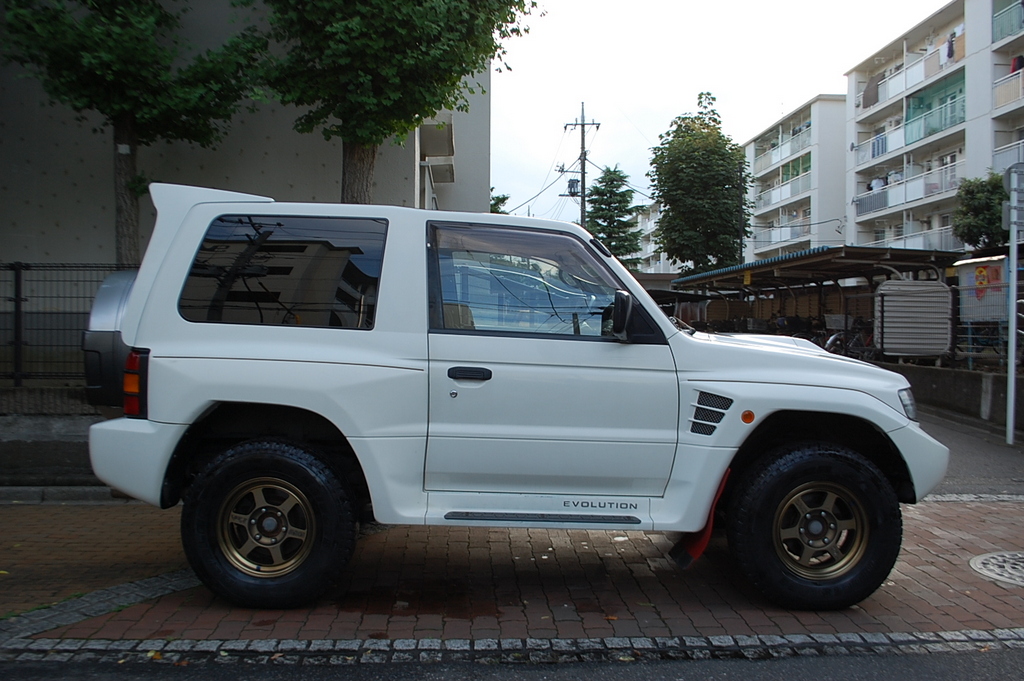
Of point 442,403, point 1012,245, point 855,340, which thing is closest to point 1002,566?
point 442,403

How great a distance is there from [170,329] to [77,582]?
5.62 feet

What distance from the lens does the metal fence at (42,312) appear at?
7379mm

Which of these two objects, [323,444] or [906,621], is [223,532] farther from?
[906,621]

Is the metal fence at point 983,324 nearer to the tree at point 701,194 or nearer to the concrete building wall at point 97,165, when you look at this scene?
the concrete building wall at point 97,165

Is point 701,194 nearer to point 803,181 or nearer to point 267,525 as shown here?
point 803,181

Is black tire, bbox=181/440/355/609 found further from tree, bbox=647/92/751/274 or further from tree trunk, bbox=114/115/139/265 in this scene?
tree, bbox=647/92/751/274

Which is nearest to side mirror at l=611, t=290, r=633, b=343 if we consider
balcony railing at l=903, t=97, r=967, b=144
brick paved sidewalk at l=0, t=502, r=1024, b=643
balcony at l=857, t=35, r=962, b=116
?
brick paved sidewalk at l=0, t=502, r=1024, b=643

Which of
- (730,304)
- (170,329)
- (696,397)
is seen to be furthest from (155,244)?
(730,304)

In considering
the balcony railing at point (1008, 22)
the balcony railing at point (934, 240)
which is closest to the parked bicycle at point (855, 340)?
the balcony railing at point (934, 240)

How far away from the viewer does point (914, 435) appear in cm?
415

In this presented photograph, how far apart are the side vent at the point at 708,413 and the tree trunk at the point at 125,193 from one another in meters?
7.81

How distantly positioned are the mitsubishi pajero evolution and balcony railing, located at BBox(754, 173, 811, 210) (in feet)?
161

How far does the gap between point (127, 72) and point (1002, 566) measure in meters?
9.43

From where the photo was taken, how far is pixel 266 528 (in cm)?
407
